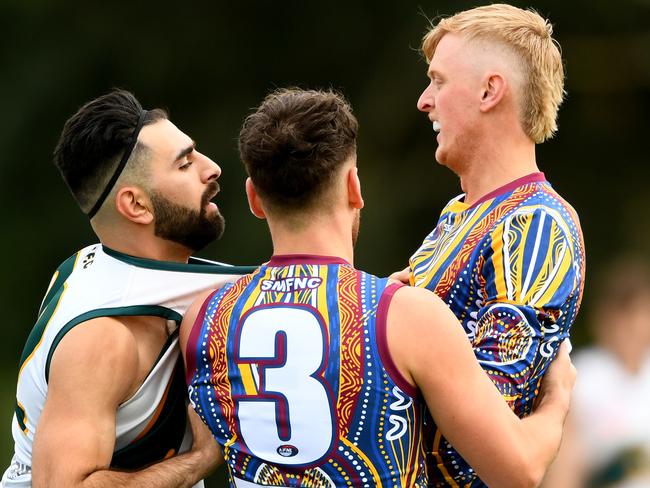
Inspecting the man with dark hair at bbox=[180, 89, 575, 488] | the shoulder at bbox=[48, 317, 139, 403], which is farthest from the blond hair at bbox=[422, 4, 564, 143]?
the shoulder at bbox=[48, 317, 139, 403]

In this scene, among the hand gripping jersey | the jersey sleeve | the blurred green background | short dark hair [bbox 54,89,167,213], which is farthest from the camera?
the blurred green background

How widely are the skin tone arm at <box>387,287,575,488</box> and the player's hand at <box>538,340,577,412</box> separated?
293mm

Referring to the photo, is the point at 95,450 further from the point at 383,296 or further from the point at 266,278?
the point at 383,296

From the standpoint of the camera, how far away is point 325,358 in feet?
10.3

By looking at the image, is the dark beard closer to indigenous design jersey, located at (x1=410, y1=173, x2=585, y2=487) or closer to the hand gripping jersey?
the hand gripping jersey

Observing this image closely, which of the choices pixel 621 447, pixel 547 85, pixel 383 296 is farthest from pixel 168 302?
pixel 621 447

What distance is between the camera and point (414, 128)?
1449 centimetres

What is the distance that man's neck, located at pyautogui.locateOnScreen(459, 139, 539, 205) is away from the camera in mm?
3723

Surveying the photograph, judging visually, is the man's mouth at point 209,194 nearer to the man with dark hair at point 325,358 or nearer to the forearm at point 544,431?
the man with dark hair at point 325,358

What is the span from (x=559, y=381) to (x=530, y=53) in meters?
1.03

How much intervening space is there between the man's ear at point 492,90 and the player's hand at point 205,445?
52.1 inches

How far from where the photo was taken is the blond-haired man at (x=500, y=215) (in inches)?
132

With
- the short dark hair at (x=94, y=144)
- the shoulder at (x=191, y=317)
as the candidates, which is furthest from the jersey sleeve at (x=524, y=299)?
the short dark hair at (x=94, y=144)

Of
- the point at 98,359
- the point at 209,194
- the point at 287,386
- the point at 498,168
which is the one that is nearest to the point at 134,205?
the point at 209,194
